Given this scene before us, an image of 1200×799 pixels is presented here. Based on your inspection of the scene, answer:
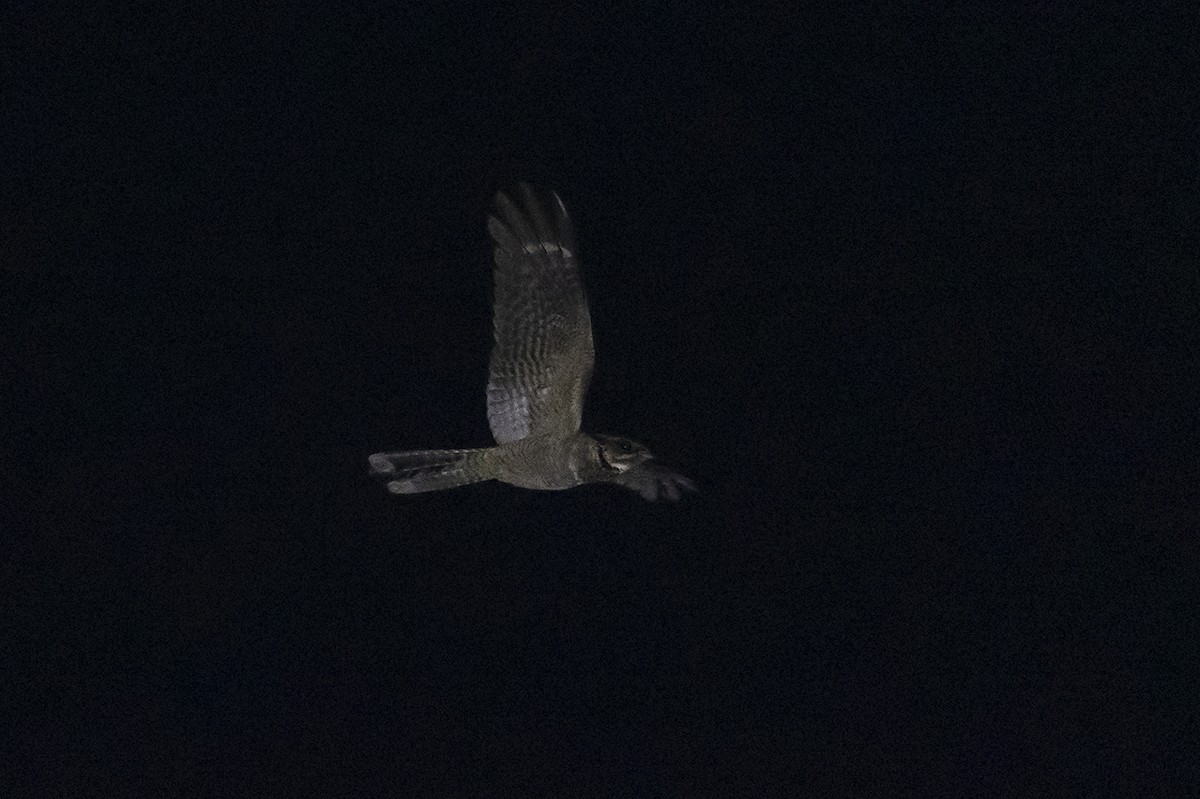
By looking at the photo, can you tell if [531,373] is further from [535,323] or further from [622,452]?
[622,452]

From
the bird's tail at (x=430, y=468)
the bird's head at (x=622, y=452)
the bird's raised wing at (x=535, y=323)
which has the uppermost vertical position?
the bird's raised wing at (x=535, y=323)

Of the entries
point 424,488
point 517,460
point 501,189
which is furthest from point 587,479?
point 501,189

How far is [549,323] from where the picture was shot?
3201mm

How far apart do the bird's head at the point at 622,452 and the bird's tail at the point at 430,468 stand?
377 millimetres

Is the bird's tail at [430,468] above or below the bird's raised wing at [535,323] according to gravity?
below

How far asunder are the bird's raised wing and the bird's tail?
0.30ft

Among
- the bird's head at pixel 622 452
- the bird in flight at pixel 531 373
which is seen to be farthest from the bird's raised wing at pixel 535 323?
the bird's head at pixel 622 452

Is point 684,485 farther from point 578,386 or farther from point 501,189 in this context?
point 501,189

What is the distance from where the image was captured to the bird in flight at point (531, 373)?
3.11 m

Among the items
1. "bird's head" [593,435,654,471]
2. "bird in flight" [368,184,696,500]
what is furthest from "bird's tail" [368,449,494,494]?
"bird's head" [593,435,654,471]

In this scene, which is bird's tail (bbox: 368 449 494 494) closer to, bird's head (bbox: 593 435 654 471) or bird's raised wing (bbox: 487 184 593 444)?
bird's raised wing (bbox: 487 184 593 444)

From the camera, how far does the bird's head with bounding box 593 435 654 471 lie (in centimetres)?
290

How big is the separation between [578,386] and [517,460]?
224 millimetres

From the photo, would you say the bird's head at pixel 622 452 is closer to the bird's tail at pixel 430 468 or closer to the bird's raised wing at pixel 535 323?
the bird's raised wing at pixel 535 323
